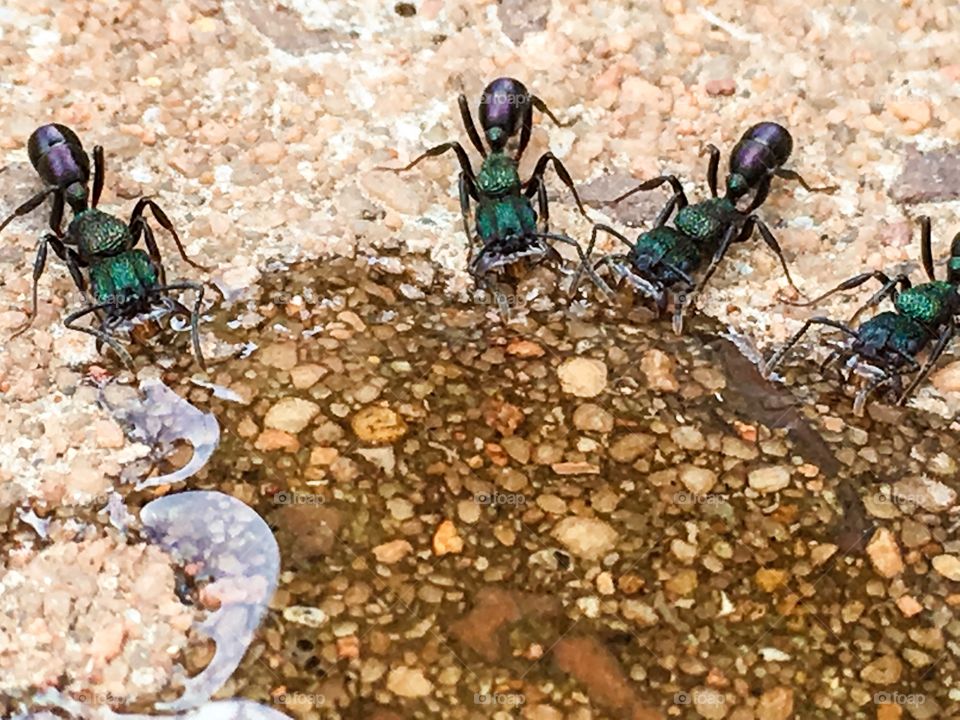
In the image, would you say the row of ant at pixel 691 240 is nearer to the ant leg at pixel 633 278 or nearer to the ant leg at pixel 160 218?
the ant leg at pixel 633 278

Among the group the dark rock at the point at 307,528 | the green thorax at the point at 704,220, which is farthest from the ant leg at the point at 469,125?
the dark rock at the point at 307,528

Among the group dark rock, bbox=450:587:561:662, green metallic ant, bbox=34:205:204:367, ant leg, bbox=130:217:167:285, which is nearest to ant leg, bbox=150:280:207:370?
green metallic ant, bbox=34:205:204:367

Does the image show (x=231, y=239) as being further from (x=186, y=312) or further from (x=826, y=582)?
(x=826, y=582)

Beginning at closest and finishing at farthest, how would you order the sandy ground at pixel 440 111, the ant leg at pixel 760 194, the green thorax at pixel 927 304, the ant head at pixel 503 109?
the green thorax at pixel 927 304, the sandy ground at pixel 440 111, the ant leg at pixel 760 194, the ant head at pixel 503 109

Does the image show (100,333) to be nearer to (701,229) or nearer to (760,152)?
(701,229)

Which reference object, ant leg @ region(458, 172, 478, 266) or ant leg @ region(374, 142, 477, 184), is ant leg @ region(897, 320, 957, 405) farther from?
ant leg @ region(374, 142, 477, 184)

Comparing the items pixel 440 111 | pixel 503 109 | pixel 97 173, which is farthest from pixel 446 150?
pixel 97 173
